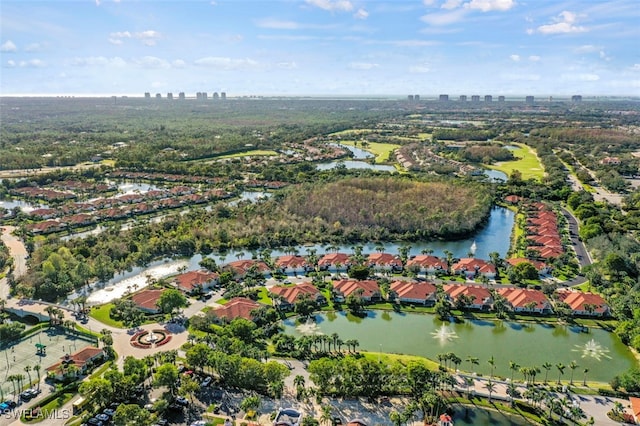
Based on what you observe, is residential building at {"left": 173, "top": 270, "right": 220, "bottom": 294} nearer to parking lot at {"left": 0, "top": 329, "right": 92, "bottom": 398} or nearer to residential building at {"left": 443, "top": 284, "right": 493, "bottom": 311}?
parking lot at {"left": 0, "top": 329, "right": 92, "bottom": 398}

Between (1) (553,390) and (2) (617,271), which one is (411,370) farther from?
(2) (617,271)

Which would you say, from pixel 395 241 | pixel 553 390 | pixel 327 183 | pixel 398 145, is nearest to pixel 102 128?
pixel 398 145

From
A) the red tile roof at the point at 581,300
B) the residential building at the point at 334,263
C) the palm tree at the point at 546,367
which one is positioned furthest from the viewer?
the residential building at the point at 334,263

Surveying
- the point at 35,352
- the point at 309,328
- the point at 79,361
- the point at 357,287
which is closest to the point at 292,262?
the point at 357,287

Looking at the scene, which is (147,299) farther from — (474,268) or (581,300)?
(581,300)

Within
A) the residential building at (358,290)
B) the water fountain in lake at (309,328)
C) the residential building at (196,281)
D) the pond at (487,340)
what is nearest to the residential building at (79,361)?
the residential building at (196,281)

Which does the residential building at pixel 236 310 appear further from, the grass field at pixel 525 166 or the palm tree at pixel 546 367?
the grass field at pixel 525 166
